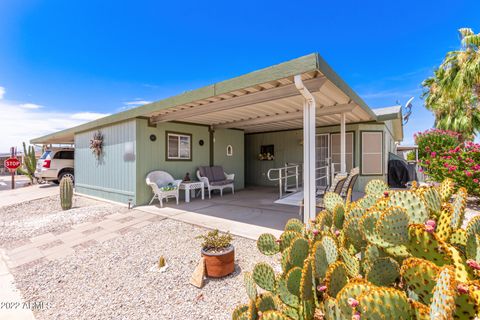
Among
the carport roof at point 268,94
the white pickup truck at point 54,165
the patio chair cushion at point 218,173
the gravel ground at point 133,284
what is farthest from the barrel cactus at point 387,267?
the white pickup truck at point 54,165

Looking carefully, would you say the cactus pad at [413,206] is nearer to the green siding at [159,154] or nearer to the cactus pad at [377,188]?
the cactus pad at [377,188]

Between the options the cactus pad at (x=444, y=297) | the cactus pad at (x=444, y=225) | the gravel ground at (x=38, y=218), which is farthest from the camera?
the gravel ground at (x=38, y=218)

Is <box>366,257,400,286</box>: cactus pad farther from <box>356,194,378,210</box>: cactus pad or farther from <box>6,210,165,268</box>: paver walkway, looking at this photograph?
<box>6,210,165,268</box>: paver walkway

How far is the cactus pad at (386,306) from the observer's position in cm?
69

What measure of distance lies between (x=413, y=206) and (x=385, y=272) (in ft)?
1.01

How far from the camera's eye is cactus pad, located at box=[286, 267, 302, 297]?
1.17m

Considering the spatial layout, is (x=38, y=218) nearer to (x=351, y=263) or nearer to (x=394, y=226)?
(x=351, y=263)

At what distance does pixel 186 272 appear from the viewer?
2842 millimetres

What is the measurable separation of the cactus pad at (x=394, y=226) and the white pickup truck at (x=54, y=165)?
12.9 metres

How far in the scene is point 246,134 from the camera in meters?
10.8

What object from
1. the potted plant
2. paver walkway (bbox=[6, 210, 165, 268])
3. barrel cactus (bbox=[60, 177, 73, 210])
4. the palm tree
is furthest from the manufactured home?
the palm tree

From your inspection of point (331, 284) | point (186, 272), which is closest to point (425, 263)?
point (331, 284)

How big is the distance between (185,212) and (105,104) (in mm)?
16819

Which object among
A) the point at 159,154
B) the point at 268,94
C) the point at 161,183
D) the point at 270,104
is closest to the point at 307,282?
the point at 268,94
